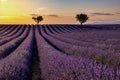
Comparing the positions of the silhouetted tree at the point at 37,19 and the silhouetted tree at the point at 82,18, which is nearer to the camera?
the silhouetted tree at the point at 82,18

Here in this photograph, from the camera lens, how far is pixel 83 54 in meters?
13.3

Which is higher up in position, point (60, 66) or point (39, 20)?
point (39, 20)

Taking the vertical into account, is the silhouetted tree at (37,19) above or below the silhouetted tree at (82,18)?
above

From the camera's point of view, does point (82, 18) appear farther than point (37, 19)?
No

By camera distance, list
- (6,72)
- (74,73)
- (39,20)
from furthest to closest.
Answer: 1. (39,20)
2. (6,72)
3. (74,73)

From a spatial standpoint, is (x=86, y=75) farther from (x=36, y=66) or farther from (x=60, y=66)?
(x=36, y=66)

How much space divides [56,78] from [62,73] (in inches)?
6.9

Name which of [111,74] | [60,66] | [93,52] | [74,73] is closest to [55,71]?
[60,66]

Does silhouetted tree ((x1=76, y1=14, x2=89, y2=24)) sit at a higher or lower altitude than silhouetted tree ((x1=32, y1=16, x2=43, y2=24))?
lower

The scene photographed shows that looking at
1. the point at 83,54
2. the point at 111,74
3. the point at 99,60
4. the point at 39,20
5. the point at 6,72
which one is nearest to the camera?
the point at 111,74

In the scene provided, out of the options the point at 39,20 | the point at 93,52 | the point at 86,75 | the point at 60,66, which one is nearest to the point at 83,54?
the point at 93,52

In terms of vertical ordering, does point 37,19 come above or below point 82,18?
above

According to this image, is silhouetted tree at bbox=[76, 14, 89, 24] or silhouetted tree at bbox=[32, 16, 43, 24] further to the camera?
silhouetted tree at bbox=[32, 16, 43, 24]

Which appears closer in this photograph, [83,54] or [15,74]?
[15,74]
